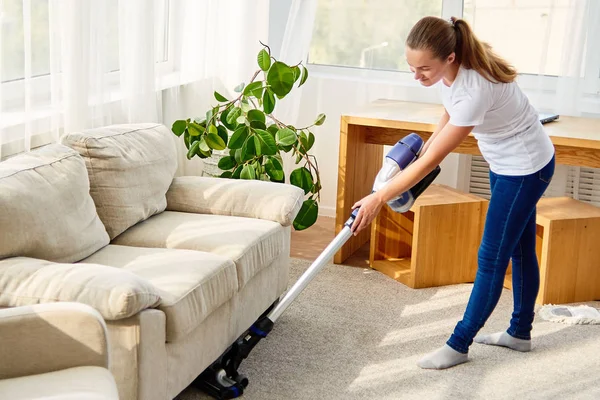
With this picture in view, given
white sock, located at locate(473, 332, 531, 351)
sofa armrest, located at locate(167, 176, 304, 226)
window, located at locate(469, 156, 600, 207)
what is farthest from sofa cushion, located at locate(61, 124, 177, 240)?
window, located at locate(469, 156, 600, 207)

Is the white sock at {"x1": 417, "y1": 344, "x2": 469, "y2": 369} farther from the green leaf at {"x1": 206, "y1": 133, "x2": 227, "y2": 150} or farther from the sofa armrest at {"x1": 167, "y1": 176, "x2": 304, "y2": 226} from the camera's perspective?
the green leaf at {"x1": 206, "y1": 133, "x2": 227, "y2": 150}

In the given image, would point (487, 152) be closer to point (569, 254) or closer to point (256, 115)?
point (569, 254)

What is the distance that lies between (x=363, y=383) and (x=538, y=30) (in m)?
2.24

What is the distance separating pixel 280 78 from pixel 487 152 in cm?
122

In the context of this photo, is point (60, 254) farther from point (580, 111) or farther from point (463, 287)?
point (580, 111)

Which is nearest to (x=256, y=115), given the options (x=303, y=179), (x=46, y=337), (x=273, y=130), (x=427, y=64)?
(x=273, y=130)

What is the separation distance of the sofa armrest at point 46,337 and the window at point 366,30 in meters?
3.06

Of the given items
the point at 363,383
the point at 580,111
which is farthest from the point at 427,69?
the point at 580,111

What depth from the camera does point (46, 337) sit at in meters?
2.07

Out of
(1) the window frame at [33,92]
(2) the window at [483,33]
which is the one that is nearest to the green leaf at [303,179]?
(1) the window frame at [33,92]

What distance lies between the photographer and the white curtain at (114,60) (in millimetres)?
3055

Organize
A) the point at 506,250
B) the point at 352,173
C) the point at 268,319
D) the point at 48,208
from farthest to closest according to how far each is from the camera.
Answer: the point at 352,173
the point at 506,250
the point at 268,319
the point at 48,208

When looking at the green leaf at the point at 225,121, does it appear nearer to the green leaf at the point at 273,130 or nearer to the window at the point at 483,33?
the green leaf at the point at 273,130

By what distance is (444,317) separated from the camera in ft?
11.8
